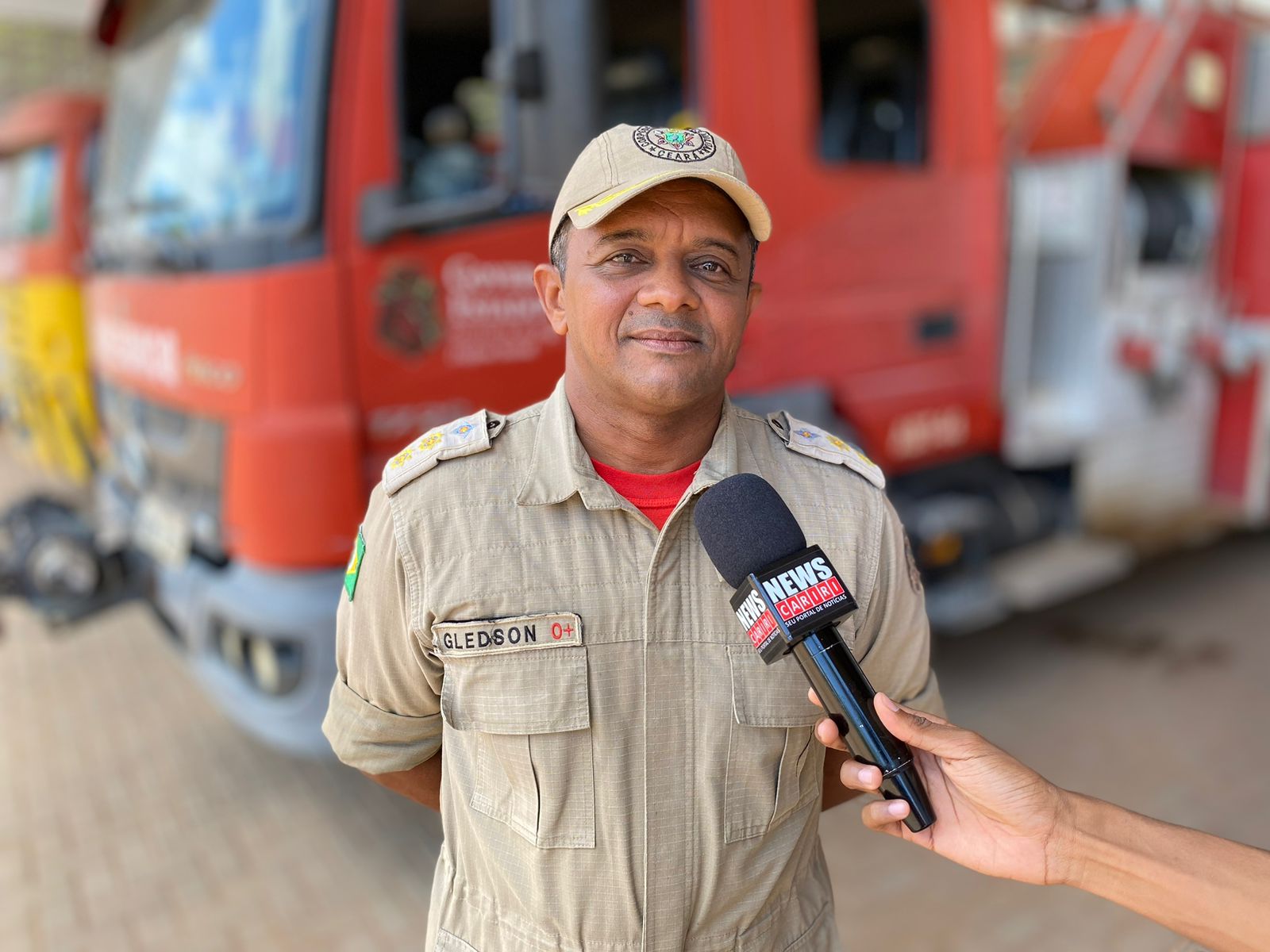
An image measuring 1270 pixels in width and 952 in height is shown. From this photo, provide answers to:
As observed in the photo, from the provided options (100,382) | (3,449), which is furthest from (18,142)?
(3,449)

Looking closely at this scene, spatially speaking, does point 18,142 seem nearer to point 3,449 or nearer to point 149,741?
point 149,741

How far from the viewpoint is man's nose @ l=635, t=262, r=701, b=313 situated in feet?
3.75

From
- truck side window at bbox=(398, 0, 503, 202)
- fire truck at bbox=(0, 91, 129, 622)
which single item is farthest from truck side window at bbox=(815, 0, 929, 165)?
fire truck at bbox=(0, 91, 129, 622)

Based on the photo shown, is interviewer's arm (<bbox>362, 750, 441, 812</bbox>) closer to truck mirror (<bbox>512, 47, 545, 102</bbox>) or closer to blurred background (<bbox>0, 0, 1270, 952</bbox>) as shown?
blurred background (<bbox>0, 0, 1270, 952</bbox>)

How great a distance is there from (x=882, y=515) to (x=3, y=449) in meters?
9.34

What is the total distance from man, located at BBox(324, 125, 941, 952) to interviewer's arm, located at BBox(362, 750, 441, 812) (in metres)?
0.18

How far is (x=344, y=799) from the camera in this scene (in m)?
3.29

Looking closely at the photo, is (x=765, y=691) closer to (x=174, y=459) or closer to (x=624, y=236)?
(x=624, y=236)

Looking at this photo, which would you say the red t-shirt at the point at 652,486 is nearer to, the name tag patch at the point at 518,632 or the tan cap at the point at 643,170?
the name tag patch at the point at 518,632

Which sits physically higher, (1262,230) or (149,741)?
(1262,230)

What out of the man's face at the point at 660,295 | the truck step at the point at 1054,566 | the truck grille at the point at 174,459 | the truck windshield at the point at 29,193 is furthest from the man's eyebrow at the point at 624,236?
the truck windshield at the point at 29,193

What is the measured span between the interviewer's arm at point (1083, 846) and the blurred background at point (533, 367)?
1.66m

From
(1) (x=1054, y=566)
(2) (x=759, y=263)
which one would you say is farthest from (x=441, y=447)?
(1) (x=1054, y=566)

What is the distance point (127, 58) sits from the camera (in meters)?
3.24
